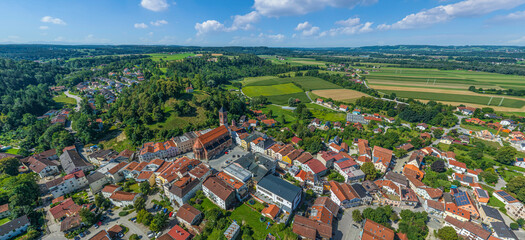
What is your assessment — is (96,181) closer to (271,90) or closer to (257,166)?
(257,166)

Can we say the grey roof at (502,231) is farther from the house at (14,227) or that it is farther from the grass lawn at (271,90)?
the grass lawn at (271,90)

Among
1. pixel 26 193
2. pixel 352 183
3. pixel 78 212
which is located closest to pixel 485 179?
pixel 352 183

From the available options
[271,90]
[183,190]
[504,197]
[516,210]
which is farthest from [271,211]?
[271,90]

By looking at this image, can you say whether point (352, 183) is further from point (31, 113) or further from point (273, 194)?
point (31, 113)

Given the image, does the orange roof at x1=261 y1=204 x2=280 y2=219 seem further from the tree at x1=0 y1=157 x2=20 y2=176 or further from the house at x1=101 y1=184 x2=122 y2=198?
the tree at x1=0 y1=157 x2=20 y2=176

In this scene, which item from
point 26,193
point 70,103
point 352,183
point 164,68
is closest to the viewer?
point 26,193

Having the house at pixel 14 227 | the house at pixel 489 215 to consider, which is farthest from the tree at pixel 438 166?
the house at pixel 14 227
